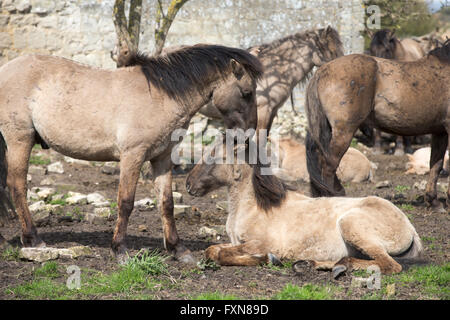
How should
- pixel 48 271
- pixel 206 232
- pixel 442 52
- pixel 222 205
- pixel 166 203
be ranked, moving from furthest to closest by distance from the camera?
pixel 222 205 < pixel 442 52 < pixel 206 232 < pixel 166 203 < pixel 48 271

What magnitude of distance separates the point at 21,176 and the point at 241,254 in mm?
2321

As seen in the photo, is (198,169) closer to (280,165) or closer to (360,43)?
(280,165)

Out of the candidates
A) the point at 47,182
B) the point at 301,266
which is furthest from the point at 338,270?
the point at 47,182

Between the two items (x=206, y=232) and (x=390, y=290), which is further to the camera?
(x=206, y=232)

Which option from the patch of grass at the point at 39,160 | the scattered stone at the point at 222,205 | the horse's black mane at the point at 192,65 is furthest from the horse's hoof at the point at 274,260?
the patch of grass at the point at 39,160

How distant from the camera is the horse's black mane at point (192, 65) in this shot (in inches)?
215

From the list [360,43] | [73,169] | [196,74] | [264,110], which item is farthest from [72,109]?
[360,43]

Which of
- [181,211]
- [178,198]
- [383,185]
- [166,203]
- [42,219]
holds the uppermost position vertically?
[166,203]

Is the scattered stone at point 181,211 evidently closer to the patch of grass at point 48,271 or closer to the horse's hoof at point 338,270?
the patch of grass at point 48,271

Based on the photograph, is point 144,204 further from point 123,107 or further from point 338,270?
point 338,270

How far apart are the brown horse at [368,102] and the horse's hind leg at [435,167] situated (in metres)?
0.03

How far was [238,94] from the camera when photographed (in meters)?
5.53

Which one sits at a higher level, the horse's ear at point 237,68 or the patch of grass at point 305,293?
the horse's ear at point 237,68

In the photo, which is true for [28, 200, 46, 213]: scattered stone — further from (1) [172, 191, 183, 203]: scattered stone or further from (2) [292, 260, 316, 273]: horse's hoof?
(2) [292, 260, 316, 273]: horse's hoof
